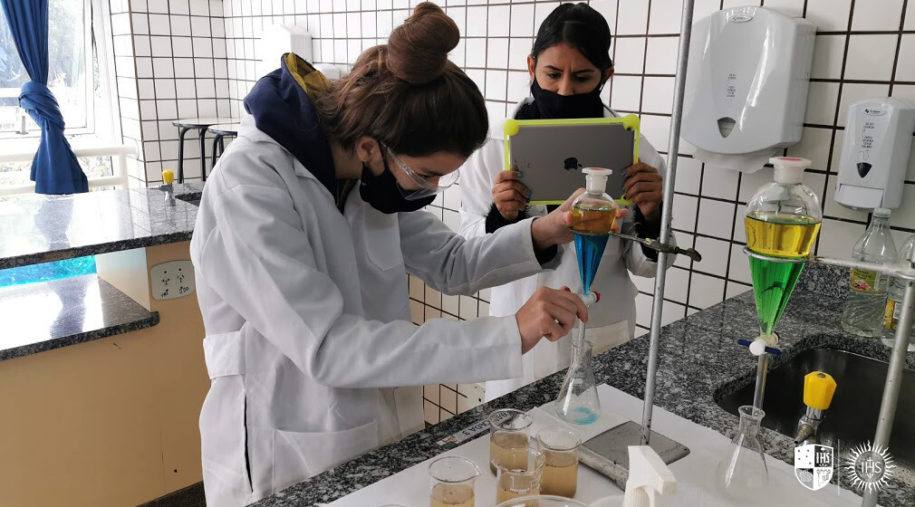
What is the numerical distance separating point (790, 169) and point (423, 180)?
0.62 meters

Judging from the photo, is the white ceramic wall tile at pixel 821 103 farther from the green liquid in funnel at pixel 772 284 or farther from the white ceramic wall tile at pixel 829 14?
the green liquid in funnel at pixel 772 284

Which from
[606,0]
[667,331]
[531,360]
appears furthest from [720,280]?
[606,0]

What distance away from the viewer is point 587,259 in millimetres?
986

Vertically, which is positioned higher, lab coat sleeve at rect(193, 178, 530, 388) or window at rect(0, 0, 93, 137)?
window at rect(0, 0, 93, 137)

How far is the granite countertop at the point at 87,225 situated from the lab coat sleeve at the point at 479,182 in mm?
1050

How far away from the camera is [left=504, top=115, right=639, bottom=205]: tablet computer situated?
56.2 inches

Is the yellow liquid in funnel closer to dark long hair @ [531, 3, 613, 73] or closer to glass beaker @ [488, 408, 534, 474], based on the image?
glass beaker @ [488, 408, 534, 474]

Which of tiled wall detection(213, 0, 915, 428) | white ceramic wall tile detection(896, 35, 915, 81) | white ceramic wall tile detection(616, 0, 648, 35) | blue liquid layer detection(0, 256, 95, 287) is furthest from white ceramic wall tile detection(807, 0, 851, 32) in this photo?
blue liquid layer detection(0, 256, 95, 287)

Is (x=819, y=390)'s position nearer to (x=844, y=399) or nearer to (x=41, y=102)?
(x=844, y=399)

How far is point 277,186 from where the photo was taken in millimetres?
1088

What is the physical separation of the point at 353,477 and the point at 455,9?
6.98ft

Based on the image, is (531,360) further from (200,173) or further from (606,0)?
(200,173)

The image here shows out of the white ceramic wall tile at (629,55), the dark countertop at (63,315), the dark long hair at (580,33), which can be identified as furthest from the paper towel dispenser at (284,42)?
the dark long hair at (580,33)

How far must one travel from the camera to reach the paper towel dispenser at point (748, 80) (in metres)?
1.60
